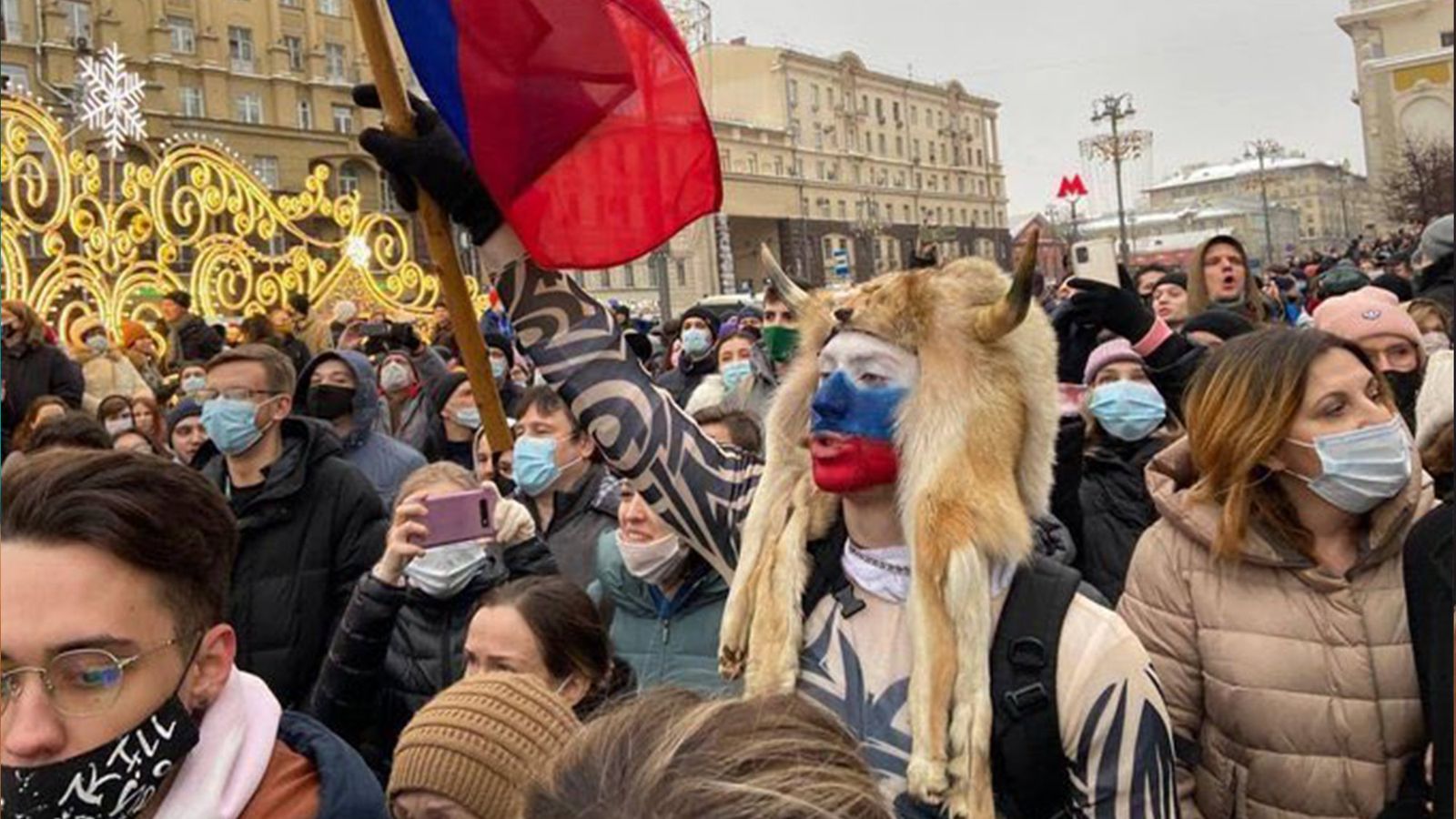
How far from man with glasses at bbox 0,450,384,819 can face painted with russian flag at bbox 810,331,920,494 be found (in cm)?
85

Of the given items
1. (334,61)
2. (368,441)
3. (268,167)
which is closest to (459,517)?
(368,441)

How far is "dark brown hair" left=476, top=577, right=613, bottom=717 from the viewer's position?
2.79m

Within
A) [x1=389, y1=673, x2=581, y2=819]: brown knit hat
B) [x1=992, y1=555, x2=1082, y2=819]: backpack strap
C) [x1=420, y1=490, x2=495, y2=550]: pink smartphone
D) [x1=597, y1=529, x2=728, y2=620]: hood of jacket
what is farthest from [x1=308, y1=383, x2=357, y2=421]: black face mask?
[x1=992, y1=555, x2=1082, y2=819]: backpack strap

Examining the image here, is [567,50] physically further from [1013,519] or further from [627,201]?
[1013,519]

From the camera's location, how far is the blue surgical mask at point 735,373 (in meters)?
6.56

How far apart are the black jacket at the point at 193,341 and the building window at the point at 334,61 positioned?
3814 cm

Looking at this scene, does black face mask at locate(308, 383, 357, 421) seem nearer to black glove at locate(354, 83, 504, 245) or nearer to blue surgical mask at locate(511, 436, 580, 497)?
blue surgical mask at locate(511, 436, 580, 497)

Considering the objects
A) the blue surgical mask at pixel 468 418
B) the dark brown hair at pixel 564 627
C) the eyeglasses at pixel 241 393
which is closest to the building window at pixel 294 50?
the blue surgical mask at pixel 468 418

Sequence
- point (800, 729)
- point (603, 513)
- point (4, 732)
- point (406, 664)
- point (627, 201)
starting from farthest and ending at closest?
point (603, 513) < point (406, 664) < point (627, 201) < point (4, 732) < point (800, 729)

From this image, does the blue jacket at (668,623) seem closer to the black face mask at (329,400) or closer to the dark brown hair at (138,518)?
the dark brown hair at (138,518)

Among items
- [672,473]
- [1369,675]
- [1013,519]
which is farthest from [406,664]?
[1369,675]

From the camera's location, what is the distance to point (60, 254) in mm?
12203

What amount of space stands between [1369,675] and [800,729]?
1.56 m

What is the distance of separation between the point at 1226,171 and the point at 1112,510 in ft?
321
